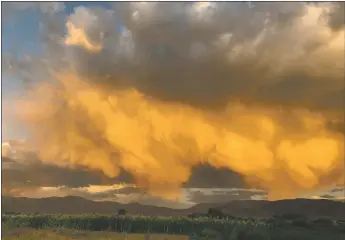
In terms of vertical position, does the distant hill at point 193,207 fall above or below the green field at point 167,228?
above

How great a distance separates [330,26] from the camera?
13.3 feet

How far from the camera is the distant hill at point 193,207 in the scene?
3.93 m

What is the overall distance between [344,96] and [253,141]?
951mm

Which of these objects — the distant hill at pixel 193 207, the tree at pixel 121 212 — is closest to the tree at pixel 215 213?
the distant hill at pixel 193 207

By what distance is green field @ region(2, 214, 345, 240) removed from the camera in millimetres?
3932

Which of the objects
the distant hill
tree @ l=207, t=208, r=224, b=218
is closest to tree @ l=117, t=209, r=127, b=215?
the distant hill

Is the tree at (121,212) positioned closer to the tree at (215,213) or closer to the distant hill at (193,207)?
the distant hill at (193,207)

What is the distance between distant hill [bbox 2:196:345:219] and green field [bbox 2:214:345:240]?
56 millimetres

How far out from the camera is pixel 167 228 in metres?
3.96

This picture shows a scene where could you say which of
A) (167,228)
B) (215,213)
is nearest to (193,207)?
(215,213)

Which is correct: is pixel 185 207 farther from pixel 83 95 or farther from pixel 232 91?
pixel 83 95

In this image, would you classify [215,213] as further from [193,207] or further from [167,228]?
[167,228]

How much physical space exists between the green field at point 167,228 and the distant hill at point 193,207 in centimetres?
6

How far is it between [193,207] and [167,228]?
0.31 m
